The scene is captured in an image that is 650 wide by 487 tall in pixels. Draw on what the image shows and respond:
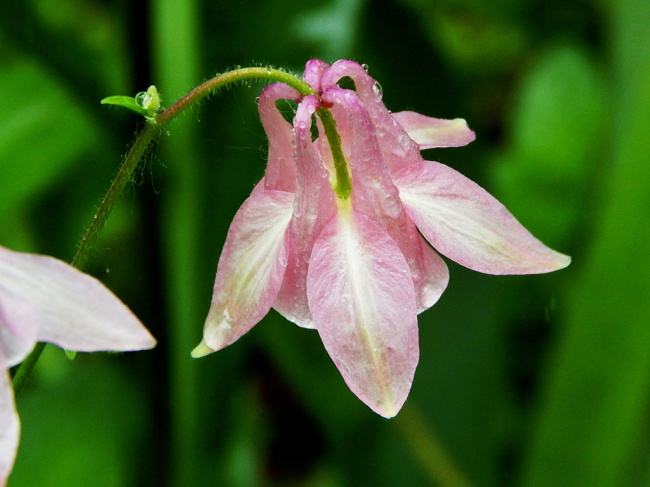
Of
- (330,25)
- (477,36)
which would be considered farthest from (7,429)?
(477,36)

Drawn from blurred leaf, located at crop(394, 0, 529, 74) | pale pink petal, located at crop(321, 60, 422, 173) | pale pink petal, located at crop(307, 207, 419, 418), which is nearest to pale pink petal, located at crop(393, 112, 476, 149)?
pale pink petal, located at crop(321, 60, 422, 173)

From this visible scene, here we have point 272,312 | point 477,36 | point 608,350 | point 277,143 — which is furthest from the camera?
point 477,36

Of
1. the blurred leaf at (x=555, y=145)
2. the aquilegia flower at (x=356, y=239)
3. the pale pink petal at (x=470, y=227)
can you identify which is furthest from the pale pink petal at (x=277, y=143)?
the blurred leaf at (x=555, y=145)

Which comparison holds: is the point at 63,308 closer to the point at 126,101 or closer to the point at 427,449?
the point at 126,101

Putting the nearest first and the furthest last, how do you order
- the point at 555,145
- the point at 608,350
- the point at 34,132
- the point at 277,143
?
the point at 277,143, the point at 608,350, the point at 34,132, the point at 555,145

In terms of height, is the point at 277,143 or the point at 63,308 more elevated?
the point at 277,143

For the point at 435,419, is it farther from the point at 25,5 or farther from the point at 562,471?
the point at 25,5

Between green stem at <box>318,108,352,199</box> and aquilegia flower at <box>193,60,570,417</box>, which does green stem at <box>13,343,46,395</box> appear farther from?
green stem at <box>318,108,352,199</box>

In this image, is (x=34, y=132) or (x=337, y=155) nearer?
(x=337, y=155)

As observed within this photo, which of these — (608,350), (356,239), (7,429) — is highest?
(356,239)
